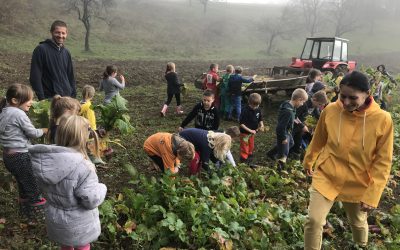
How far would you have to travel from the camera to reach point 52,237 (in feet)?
9.25

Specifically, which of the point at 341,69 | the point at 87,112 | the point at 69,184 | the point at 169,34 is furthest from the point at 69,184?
the point at 169,34

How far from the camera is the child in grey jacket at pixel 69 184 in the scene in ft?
8.46

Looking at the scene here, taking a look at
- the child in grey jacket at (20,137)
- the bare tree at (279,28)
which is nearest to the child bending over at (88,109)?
the child in grey jacket at (20,137)

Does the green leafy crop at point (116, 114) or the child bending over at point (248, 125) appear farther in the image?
the child bending over at point (248, 125)

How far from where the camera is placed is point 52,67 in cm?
490

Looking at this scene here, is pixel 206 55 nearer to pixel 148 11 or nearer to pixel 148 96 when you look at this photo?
pixel 148 11

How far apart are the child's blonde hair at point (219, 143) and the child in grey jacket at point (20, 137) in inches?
84.2

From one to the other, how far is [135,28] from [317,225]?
3672 centimetres

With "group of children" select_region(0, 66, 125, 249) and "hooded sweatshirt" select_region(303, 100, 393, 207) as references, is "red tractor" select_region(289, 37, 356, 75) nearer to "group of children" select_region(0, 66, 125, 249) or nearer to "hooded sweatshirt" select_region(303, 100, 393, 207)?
"hooded sweatshirt" select_region(303, 100, 393, 207)

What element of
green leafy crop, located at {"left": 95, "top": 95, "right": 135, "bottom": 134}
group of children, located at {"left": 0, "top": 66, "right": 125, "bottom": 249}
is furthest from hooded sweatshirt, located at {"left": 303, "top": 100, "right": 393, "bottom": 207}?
green leafy crop, located at {"left": 95, "top": 95, "right": 135, "bottom": 134}

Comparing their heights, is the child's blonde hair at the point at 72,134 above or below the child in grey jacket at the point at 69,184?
above

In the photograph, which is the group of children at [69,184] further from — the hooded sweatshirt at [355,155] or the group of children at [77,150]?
the hooded sweatshirt at [355,155]

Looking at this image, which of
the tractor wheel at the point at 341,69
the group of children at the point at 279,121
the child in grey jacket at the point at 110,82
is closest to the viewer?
the group of children at the point at 279,121

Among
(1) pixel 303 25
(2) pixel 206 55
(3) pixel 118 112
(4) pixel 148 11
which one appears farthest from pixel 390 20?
(3) pixel 118 112
